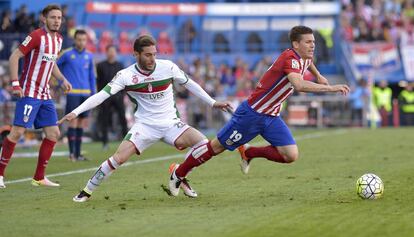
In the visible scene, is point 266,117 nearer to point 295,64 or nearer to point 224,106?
point 224,106

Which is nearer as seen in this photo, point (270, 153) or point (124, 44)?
point (270, 153)

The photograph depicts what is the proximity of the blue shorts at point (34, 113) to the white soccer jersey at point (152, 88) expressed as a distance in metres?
1.98

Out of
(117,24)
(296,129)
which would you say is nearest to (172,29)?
(117,24)

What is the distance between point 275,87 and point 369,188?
1499 millimetres

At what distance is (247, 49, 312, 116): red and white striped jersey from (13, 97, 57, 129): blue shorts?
293 cm

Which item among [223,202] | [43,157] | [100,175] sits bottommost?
[223,202]

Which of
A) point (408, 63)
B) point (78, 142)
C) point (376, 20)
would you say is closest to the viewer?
point (78, 142)

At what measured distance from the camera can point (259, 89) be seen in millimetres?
11078

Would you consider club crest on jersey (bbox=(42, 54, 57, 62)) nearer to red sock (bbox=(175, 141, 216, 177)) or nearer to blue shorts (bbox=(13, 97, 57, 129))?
blue shorts (bbox=(13, 97, 57, 129))

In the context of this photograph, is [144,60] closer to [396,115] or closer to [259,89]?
[259,89]

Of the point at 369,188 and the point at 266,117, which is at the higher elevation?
the point at 266,117

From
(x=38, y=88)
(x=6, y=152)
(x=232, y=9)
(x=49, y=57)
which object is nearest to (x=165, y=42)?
(x=232, y=9)

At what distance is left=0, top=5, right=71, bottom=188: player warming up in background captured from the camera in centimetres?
1251

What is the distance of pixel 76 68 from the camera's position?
17234 millimetres
